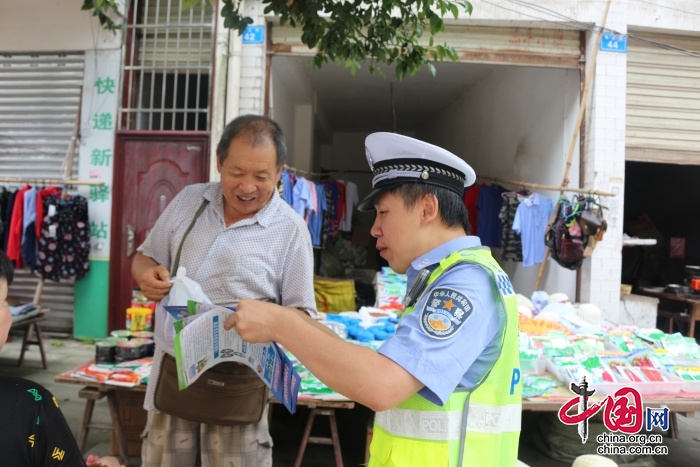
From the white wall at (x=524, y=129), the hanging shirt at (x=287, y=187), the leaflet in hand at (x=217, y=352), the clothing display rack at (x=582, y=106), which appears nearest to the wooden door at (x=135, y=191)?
the hanging shirt at (x=287, y=187)

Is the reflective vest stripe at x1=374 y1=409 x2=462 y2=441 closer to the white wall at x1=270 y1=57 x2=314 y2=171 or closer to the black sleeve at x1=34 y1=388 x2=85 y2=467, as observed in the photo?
the black sleeve at x1=34 y1=388 x2=85 y2=467

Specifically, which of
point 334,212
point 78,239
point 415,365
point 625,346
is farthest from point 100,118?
point 415,365

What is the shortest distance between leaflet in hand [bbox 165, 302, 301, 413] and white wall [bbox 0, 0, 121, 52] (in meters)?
6.58

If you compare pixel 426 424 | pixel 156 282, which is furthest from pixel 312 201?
pixel 426 424

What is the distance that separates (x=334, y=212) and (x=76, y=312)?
401 cm

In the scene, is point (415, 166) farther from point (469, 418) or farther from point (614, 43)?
point (614, 43)

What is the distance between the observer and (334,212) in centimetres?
900

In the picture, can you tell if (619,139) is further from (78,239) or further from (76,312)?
(76,312)

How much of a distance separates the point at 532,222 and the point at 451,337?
245 inches

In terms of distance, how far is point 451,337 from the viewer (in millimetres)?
1175

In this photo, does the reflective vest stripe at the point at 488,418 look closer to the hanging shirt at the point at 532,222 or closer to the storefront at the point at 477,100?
the storefront at the point at 477,100

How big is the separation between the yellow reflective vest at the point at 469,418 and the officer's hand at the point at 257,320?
1.16ft

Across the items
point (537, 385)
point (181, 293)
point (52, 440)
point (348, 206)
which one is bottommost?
point (537, 385)

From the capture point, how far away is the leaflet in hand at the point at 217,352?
172 centimetres
